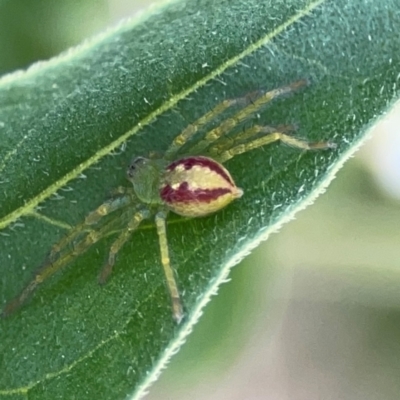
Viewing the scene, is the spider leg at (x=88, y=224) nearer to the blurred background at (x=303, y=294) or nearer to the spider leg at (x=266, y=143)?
the spider leg at (x=266, y=143)

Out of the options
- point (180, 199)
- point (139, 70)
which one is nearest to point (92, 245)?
point (180, 199)

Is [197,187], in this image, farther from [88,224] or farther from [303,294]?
[303,294]

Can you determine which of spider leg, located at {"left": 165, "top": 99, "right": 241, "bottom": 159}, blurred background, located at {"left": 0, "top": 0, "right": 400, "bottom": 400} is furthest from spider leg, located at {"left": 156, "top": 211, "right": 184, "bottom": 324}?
blurred background, located at {"left": 0, "top": 0, "right": 400, "bottom": 400}

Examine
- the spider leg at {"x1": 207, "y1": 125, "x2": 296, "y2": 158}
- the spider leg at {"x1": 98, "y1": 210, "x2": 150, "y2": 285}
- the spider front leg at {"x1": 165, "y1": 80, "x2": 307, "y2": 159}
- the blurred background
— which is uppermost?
the spider front leg at {"x1": 165, "y1": 80, "x2": 307, "y2": 159}

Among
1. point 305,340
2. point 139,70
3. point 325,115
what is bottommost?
point 305,340

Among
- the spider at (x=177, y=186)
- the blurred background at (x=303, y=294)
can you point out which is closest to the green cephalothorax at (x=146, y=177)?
the spider at (x=177, y=186)

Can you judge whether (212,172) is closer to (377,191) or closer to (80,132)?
(80,132)

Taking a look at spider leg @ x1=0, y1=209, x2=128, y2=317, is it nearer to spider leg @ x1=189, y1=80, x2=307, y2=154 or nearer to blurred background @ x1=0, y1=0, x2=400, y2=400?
spider leg @ x1=189, y1=80, x2=307, y2=154
